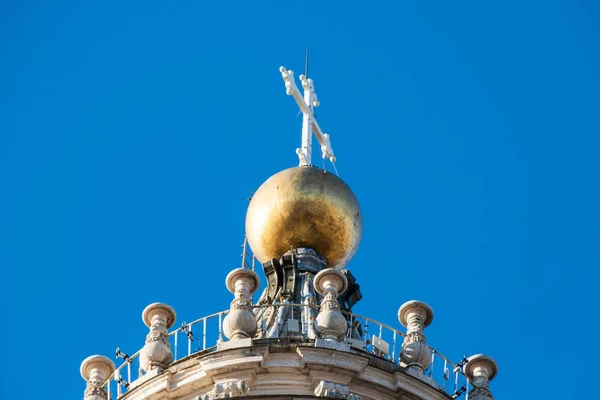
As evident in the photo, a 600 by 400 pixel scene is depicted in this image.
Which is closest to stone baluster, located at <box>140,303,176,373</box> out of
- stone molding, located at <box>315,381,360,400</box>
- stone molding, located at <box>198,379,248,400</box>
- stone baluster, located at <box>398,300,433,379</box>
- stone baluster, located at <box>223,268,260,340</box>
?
stone baluster, located at <box>223,268,260,340</box>

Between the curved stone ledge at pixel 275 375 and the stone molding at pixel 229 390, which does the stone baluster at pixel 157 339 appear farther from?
the stone molding at pixel 229 390

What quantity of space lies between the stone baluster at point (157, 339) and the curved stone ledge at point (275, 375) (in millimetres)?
437

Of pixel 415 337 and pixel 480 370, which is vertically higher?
pixel 415 337

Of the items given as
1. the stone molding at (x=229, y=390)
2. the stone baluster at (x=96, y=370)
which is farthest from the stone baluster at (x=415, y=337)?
the stone baluster at (x=96, y=370)

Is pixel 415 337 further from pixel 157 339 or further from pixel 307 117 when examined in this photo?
pixel 307 117

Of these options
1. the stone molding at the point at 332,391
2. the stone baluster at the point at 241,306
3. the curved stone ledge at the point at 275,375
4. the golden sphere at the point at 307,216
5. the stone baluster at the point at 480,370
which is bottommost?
the stone molding at the point at 332,391

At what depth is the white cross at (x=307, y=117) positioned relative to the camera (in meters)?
43.8

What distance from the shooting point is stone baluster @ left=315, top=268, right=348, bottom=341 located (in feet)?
123

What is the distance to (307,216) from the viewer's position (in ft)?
137

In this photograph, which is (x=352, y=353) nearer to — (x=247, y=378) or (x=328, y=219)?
(x=247, y=378)

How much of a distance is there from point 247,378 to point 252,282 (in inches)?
78.0

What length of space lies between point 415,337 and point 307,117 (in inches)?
291

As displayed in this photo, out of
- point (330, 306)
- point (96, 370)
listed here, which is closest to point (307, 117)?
point (330, 306)

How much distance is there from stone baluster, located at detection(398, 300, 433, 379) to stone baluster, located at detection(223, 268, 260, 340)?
2184 millimetres
